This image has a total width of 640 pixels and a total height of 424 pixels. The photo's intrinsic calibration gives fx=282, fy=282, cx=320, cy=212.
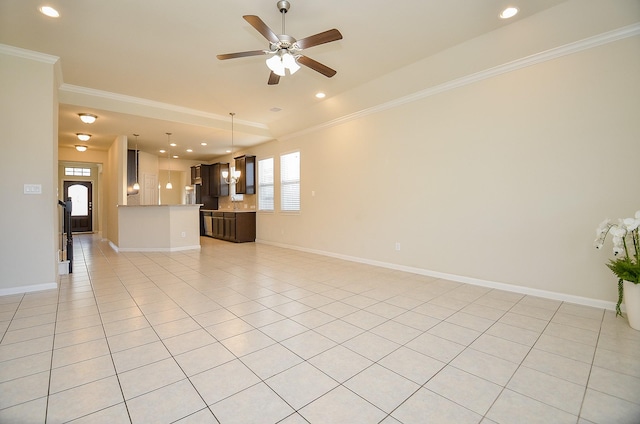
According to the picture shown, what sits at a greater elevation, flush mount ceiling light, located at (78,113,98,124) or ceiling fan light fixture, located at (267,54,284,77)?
flush mount ceiling light, located at (78,113,98,124)

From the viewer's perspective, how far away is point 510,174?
3.50 m

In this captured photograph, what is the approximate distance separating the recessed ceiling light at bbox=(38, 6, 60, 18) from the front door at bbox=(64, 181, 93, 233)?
10.6m

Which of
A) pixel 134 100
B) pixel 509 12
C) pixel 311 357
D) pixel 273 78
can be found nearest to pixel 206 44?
pixel 273 78

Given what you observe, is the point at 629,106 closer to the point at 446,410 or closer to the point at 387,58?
the point at 387,58

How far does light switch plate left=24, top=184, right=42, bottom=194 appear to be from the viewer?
350 centimetres

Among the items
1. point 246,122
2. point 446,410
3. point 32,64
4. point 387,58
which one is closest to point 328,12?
point 387,58

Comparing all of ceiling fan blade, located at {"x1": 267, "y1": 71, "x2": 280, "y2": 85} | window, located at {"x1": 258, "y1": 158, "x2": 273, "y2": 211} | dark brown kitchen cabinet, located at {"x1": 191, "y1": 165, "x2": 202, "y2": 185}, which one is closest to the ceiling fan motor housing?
ceiling fan blade, located at {"x1": 267, "y1": 71, "x2": 280, "y2": 85}

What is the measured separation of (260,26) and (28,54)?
3339 millimetres

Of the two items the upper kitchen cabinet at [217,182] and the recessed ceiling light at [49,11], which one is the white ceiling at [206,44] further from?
the upper kitchen cabinet at [217,182]

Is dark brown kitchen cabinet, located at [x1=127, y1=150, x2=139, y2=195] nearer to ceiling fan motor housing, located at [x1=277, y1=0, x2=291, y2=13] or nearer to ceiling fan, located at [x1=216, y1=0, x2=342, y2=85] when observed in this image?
ceiling fan, located at [x1=216, y1=0, x2=342, y2=85]

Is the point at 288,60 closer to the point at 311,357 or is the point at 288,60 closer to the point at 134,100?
the point at 311,357

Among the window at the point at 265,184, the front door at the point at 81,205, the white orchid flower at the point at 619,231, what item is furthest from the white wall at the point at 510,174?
the front door at the point at 81,205

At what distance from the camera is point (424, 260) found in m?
4.36

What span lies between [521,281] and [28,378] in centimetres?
459
